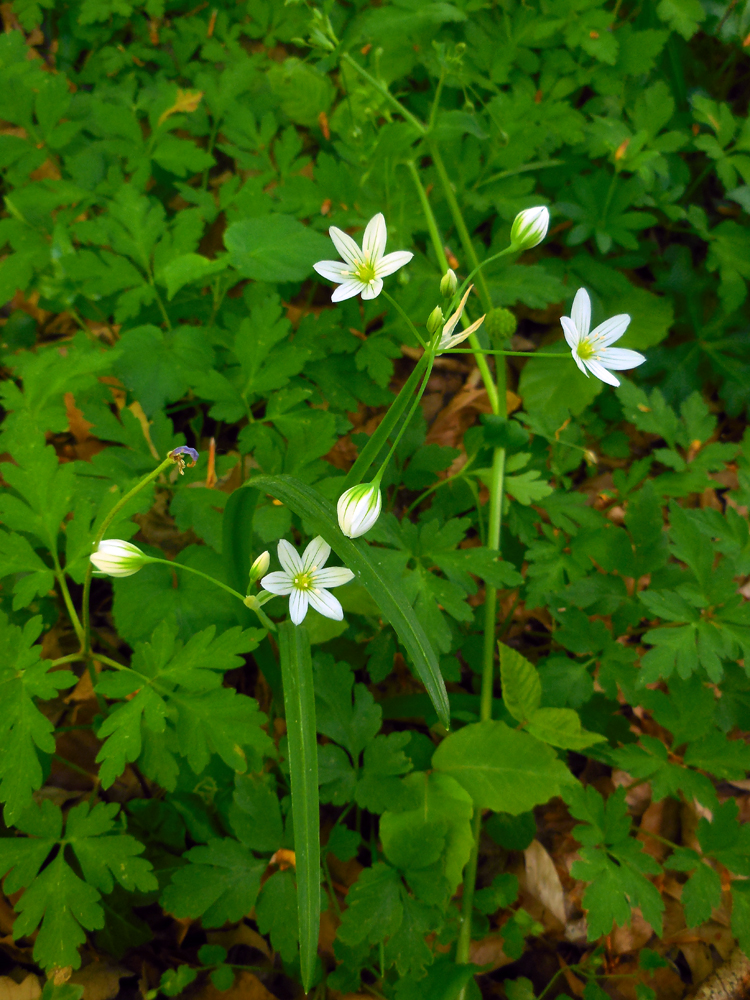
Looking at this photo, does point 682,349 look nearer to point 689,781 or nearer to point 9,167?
point 689,781

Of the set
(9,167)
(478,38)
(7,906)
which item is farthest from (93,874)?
(478,38)

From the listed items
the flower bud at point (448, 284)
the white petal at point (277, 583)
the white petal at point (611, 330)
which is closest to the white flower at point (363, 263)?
the flower bud at point (448, 284)

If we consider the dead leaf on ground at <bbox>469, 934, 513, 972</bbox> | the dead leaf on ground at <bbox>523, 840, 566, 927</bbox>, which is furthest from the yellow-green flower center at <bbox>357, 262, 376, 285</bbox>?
the dead leaf on ground at <bbox>469, 934, 513, 972</bbox>

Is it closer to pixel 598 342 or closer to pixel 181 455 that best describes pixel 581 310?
pixel 598 342

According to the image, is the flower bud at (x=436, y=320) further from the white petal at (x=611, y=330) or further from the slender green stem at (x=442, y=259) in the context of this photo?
the slender green stem at (x=442, y=259)

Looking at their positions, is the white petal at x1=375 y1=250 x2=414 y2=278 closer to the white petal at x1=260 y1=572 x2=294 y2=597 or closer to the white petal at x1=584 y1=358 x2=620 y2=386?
the white petal at x1=584 y1=358 x2=620 y2=386

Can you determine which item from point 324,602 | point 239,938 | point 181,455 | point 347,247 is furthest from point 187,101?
point 239,938

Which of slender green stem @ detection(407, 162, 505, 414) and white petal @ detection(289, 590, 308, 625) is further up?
slender green stem @ detection(407, 162, 505, 414)
